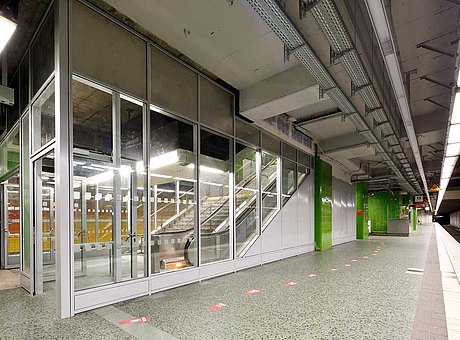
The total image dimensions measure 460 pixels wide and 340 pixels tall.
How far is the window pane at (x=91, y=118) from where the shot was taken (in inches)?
159

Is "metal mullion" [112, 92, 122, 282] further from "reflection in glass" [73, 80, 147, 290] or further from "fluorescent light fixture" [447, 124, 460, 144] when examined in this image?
"fluorescent light fixture" [447, 124, 460, 144]

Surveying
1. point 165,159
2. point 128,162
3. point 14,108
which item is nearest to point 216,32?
point 128,162

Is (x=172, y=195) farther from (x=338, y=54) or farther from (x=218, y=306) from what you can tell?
(x=338, y=54)

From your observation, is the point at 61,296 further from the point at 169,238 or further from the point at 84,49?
the point at 84,49

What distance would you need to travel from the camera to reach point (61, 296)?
330cm

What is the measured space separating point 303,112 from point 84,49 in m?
5.32

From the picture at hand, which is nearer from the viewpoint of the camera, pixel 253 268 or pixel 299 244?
pixel 253 268

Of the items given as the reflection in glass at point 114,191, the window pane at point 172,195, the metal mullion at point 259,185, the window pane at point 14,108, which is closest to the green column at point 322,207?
the metal mullion at point 259,185

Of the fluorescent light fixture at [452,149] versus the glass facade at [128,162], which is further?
the fluorescent light fixture at [452,149]

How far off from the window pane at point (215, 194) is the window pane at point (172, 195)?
27 cm

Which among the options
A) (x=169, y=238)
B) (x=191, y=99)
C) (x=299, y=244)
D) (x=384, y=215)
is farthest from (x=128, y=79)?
(x=384, y=215)

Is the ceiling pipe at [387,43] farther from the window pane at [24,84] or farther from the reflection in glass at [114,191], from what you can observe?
the window pane at [24,84]

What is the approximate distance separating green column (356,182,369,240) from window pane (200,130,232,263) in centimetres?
1108

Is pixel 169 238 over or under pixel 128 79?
under
